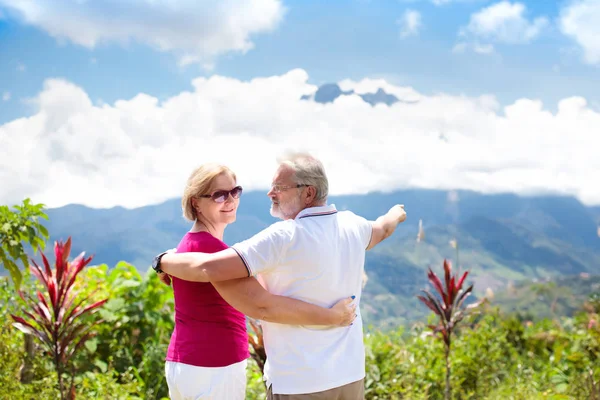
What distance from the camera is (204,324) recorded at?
2.20m

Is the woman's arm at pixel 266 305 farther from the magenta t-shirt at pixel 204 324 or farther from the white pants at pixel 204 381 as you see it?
the white pants at pixel 204 381

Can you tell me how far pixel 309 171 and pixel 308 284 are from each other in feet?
1.37

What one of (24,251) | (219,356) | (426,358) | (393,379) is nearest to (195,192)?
(219,356)

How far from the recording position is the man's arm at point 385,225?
8.10 feet

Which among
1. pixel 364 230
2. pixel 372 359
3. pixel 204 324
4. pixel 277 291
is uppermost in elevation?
pixel 364 230

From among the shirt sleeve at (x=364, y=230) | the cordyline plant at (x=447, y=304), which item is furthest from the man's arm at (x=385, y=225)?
the cordyline plant at (x=447, y=304)

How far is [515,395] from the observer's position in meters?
5.10

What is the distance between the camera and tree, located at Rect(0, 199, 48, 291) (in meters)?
3.80

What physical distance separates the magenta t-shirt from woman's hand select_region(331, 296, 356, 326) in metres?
0.42

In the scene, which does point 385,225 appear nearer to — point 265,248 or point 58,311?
point 265,248

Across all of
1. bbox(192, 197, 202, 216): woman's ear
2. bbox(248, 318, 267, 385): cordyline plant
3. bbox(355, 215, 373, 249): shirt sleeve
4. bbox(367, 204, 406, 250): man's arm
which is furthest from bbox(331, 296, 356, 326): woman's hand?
bbox(248, 318, 267, 385): cordyline plant

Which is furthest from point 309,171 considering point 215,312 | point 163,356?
point 163,356

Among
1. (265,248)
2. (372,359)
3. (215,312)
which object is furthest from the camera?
(372,359)

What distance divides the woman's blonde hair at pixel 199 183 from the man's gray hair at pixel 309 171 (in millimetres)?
279
